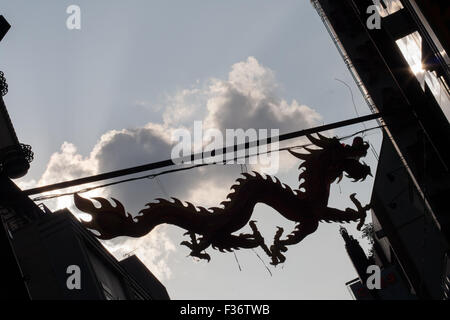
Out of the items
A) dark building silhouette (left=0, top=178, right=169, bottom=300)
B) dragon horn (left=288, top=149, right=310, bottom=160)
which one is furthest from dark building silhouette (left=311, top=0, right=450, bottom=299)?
dark building silhouette (left=0, top=178, right=169, bottom=300)

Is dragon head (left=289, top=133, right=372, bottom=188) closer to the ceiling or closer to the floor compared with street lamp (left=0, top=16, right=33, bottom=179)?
closer to the floor

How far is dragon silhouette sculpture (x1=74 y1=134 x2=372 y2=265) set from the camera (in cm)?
730

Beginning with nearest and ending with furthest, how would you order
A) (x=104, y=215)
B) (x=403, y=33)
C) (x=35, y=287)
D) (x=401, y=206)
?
(x=104, y=215)
(x=35, y=287)
(x=403, y=33)
(x=401, y=206)

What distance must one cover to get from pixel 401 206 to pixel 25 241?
2299 cm

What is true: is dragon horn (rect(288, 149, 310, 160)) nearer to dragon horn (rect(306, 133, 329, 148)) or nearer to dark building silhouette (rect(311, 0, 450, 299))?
dragon horn (rect(306, 133, 329, 148))

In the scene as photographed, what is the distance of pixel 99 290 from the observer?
15.4 metres

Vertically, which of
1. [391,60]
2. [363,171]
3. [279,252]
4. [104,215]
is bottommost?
[279,252]

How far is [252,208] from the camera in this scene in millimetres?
7668

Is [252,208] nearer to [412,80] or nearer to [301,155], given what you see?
[301,155]

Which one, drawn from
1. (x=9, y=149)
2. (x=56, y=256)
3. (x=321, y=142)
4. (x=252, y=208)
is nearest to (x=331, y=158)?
(x=321, y=142)

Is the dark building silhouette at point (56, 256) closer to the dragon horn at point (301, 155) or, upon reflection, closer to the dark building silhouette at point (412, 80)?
the dragon horn at point (301, 155)

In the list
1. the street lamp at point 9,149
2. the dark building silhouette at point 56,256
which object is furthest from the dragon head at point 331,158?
the street lamp at point 9,149
